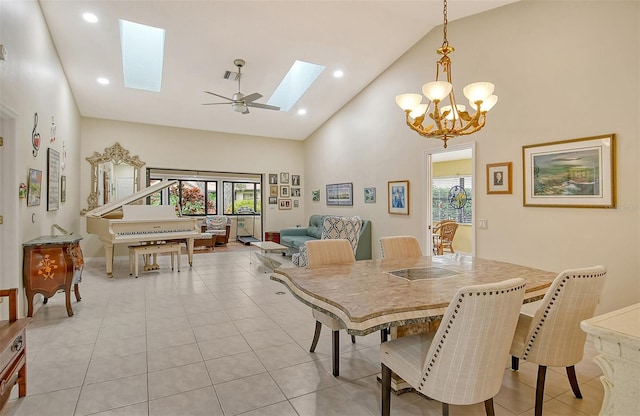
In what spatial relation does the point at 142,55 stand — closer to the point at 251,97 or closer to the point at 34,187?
the point at 251,97

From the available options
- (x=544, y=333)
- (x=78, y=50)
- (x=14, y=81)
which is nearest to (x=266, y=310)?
(x=544, y=333)

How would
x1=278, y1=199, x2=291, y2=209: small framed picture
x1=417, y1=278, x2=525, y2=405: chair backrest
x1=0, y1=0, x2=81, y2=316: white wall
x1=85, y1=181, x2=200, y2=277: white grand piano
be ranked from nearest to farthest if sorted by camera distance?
x1=417, y1=278, x2=525, y2=405: chair backrest < x1=0, y1=0, x2=81, y2=316: white wall < x1=85, y1=181, x2=200, y2=277: white grand piano < x1=278, y1=199, x2=291, y2=209: small framed picture

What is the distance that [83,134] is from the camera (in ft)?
22.0

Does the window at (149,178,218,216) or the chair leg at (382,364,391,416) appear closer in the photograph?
the chair leg at (382,364,391,416)

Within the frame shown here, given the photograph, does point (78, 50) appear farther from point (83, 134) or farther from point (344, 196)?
point (344, 196)

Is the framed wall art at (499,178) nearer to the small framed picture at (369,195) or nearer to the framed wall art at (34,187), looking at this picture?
the small framed picture at (369,195)

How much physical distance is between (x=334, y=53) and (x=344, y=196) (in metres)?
3.01

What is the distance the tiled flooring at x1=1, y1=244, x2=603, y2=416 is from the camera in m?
2.03

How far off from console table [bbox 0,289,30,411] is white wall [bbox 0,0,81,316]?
4.86 feet

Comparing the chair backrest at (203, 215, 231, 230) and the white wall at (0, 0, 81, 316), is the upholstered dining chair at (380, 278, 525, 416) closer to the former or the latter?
the white wall at (0, 0, 81, 316)

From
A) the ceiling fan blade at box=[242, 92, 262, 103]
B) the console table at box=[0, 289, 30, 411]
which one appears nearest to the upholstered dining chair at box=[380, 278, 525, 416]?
the console table at box=[0, 289, 30, 411]

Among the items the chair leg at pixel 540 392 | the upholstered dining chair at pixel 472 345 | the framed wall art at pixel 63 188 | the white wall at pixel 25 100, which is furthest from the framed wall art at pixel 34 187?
the chair leg at pixel 540 392

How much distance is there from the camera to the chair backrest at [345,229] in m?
6.09

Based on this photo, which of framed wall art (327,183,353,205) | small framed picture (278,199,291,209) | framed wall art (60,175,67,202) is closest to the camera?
framed wall art (60,175,67,202)
